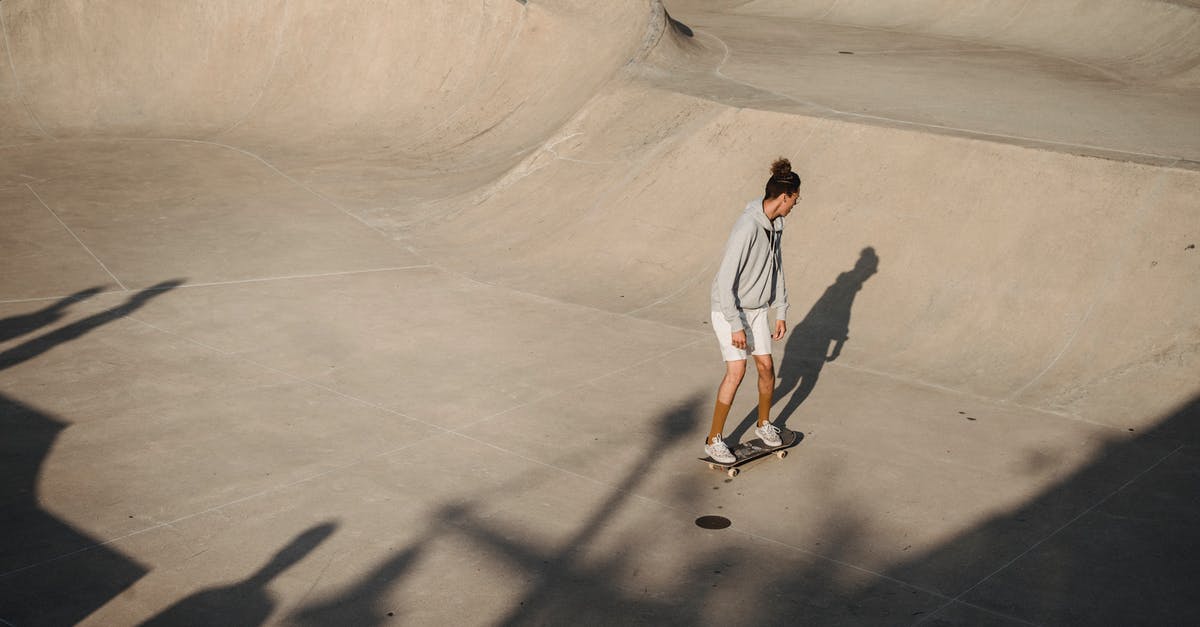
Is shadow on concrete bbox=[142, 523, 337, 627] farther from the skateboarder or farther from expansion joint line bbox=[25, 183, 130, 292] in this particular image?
expansion joint line bbox=[25, 183, 130, 292]

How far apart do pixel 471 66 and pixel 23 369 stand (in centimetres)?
889

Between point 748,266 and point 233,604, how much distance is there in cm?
327

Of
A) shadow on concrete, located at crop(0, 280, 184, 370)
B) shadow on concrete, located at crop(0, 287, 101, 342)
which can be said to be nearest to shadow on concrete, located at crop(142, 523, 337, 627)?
shadow on concrete, located at crop(0, 280, 184, 370)

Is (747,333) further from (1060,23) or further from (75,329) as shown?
(1060,23)

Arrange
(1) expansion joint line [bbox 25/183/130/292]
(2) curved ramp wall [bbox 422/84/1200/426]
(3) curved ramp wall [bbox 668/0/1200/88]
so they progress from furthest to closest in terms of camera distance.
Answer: (3) curved ramp wall [bbox 668/0/1200/88]
(1) expansion joint line [bbox 25/183/130/292]
(2) curved ramp wall [bbox 422/84/1200/426]

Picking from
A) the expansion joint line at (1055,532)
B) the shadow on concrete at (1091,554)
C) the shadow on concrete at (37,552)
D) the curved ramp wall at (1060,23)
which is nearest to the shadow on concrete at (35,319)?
the shadow on concrete at (37,552)

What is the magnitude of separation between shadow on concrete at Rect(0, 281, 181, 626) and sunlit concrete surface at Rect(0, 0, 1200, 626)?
0.03 meters

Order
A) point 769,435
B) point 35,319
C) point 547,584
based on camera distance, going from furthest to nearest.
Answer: point 35,319
point 769,435
point 547,584

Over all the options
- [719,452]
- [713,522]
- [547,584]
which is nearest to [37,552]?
[547,584]

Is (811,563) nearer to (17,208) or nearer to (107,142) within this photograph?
(17,208)

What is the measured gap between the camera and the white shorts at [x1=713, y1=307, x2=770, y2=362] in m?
6.02

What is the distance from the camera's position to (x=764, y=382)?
632cm

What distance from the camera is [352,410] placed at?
281 inches

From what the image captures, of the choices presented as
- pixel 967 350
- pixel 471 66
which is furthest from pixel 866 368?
pixel 471 66
